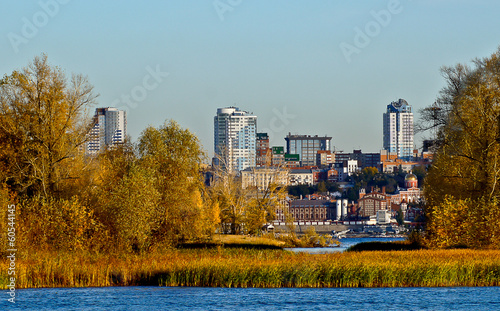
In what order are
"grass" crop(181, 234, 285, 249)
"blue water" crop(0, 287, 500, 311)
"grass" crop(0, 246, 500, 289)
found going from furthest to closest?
"grass" crop(181, 234, 285, 249) < "grass" crop(0, 246, 500, 289) < "blue water" crop(0, 287, 500, 311)

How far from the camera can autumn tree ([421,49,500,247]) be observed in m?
48.2

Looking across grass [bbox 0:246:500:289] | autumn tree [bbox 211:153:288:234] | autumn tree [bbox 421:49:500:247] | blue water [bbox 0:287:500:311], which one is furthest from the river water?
autumn tree [bbox 211:153:288:234]

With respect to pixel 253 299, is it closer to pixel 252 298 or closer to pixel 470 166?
pixel 252 298

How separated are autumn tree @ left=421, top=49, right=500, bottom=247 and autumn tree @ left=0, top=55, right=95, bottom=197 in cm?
2196

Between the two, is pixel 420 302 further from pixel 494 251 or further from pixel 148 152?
pixel 148 152

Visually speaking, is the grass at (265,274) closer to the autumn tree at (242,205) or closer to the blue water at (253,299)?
the blue water at (253,299)

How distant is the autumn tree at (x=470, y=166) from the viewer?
48.2 m

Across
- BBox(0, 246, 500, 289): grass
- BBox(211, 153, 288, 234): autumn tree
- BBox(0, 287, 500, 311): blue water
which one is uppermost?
BBox(211, 153, 288, 234): autumn tree

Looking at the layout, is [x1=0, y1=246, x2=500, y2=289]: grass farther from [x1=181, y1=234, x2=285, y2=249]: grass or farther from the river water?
[x1=181, y1=234, x2=285, y2=249]: grass

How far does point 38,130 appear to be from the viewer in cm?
4941

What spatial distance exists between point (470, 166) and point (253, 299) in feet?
74.3

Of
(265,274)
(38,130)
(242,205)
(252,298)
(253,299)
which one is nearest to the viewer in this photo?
(253,299)

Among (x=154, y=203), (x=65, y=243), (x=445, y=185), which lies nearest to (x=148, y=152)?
(x=154, y=203)

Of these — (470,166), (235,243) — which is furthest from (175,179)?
(470,166)
